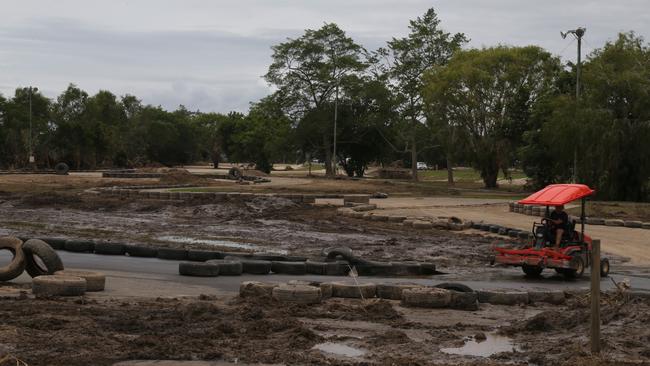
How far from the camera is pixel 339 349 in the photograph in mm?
9680

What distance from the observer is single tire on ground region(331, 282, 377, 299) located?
530 inches

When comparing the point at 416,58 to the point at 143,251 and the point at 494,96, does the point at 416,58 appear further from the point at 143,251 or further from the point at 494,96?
the point at 143,251

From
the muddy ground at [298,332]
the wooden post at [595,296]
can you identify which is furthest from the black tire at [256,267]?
the wooden post at [595,296]

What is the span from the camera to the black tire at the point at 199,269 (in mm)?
16094

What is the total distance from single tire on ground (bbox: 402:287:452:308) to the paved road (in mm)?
2800

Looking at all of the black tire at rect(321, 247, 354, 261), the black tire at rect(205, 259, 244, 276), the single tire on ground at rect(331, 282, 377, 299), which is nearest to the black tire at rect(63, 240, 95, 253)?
the black tire at rect(205, 259, 244, 276)

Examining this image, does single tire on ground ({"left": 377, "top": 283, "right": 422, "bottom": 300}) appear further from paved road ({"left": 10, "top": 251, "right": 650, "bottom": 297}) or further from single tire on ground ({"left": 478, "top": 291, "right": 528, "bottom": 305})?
paved road ({"left": 10, "top": 251, "right": 650, "bottom": 297})

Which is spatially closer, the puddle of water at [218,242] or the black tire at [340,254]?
the black tire at [340,254]

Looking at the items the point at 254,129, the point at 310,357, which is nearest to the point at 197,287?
the point at 310,357

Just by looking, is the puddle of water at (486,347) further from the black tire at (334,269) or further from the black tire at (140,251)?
the black tire at (140,251)

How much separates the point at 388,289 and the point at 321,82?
6361cm

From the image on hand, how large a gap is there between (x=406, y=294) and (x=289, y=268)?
169 inches

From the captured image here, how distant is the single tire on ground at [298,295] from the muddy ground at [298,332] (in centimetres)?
23

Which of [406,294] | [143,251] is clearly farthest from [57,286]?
[143,251]
